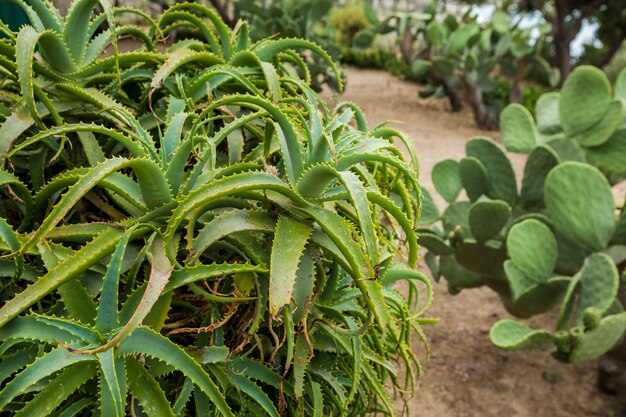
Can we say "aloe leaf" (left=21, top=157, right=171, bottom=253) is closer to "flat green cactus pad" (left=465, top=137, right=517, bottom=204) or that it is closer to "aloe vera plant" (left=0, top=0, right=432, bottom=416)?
"aloe vera plant" (left=0, top=0, right=432, bottom=416)

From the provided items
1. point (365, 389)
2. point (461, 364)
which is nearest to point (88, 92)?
point (365, 389)

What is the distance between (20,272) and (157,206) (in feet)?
0.66

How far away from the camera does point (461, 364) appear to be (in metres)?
2.62

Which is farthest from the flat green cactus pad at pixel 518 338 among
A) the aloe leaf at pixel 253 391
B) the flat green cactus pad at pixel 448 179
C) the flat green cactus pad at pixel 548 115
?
the aloe leaf at pixel 253 391

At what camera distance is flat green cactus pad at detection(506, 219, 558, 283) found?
2166mm

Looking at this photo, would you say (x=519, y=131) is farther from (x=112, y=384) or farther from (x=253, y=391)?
(x=112, y=384)

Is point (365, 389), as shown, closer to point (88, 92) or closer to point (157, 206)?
point (157, 206)

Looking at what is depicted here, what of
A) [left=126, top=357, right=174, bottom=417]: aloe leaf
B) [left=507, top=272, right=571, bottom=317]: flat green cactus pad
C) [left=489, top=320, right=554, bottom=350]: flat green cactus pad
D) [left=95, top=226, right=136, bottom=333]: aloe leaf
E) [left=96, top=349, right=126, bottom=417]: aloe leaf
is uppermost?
Answer: [left=95, top=226, right=136, bottom=333]: aloe leaf

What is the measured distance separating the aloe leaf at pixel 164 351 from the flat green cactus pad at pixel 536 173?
1.92m

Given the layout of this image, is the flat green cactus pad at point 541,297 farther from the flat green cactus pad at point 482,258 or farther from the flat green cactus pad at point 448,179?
the flat green cactus pad at point 448,179

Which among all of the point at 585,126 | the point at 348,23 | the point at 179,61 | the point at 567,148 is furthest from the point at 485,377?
the point at 348,23

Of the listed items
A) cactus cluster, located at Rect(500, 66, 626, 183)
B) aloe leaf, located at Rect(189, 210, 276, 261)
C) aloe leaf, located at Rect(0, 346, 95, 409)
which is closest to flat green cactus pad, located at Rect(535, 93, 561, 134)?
cactus cluster, located at Rect(500, 66, 626, 183)

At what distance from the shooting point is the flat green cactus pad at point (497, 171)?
250 centimetres

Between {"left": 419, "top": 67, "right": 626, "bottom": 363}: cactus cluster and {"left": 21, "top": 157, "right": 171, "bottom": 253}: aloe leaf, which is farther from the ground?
{"left": 21, "top": 157, "right": 171, "bottom": 253}: aloe leaf
